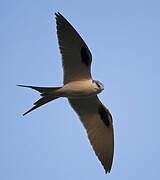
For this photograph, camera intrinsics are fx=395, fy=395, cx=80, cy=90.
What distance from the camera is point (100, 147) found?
9906 mm

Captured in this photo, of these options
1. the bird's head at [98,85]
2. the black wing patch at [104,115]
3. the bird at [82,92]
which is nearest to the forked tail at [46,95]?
the bird at [82,92]

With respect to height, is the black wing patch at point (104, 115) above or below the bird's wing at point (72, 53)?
below

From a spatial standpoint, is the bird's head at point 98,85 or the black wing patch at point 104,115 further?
the black wing patch at point 104,115

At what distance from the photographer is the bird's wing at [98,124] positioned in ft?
32.5

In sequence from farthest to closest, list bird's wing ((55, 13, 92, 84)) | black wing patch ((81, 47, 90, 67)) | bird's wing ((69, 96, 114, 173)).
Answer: bird's wing ((69, 96, 114, 173)) → black wing patch ((81, 47, 90, 67)) → bird's wing ((55, 13, 92, 84))

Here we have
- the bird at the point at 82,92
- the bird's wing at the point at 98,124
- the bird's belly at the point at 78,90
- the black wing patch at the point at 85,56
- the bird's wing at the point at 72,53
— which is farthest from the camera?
the bird's wing at the point at 98,124

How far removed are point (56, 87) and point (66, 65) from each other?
574 mm

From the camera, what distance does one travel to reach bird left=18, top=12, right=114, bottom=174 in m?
9.00

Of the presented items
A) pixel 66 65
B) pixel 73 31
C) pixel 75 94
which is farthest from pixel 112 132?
pixel 73 31

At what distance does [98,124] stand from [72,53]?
6.98 feet

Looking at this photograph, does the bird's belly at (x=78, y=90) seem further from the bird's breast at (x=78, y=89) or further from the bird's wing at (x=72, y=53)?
the bird's wing at (x=72, y=53)

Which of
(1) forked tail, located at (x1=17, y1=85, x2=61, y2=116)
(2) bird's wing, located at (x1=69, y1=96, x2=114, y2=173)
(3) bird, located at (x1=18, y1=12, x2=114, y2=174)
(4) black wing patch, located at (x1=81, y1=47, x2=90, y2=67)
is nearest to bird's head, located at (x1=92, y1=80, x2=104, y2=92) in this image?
(3) bird, located at (x1=18, y1=12, x2=114, y2=174)

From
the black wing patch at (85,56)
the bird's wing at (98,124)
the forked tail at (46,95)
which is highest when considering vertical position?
the black wing patch at (85,56)

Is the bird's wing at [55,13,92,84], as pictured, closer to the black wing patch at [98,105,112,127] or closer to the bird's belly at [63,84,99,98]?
the bird's belly at [63,84,99,98]
